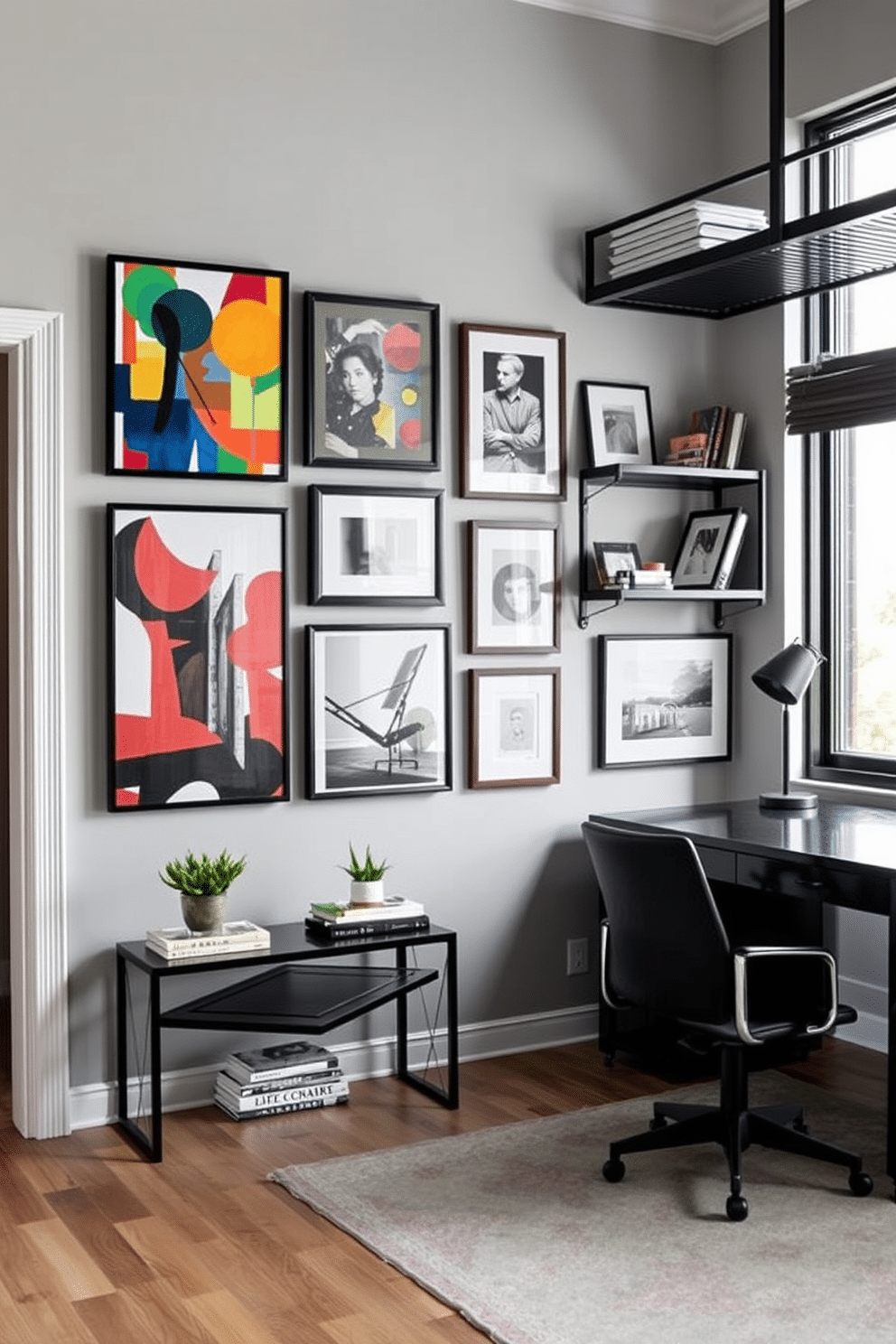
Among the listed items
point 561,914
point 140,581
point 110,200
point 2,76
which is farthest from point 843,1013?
point 2,76

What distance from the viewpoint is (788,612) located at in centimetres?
446

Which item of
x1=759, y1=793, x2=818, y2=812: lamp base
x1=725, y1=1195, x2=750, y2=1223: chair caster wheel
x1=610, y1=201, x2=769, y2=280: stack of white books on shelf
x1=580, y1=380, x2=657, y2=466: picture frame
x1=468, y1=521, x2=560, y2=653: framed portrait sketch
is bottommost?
x1=725, y1=1195, x2=750, y2=1223: chair caster wheel

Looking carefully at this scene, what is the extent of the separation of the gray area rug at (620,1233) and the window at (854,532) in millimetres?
1160

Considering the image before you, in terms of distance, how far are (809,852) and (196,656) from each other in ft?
5.24

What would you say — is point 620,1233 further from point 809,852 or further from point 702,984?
point 809,852

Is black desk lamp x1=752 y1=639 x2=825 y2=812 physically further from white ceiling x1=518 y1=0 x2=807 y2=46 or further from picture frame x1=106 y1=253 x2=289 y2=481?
white ceiling x1=518 y1=0 x2=807 y2=46

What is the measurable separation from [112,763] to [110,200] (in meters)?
1.40

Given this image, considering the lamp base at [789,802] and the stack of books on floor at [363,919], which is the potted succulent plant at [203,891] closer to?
the stack of books on floor at [363,919]

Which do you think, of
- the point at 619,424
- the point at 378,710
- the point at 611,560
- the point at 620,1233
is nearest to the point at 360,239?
the point at 619,424

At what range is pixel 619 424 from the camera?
4410 mm

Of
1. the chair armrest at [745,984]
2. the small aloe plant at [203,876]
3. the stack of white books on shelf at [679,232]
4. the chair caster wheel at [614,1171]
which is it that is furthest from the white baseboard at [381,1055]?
the stack of white books on shelf at [679,232]

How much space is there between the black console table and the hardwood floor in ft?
0.30

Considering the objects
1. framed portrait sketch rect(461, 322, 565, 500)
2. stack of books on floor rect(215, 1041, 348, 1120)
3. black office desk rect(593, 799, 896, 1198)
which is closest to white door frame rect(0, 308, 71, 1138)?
stack of books on floor rect(215, 1041, 348, 1120)

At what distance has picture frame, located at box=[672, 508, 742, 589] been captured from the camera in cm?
438
